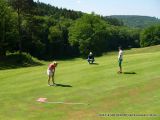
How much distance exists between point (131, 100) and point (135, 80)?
634cm

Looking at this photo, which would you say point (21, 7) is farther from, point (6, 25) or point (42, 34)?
point (42, 34)

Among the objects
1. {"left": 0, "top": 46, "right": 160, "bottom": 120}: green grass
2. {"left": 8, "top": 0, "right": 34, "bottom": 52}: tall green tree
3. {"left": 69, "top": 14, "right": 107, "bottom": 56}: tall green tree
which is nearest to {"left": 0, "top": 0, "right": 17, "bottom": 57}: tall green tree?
{"left": 8, "top": 0, "right": 34, "bottom": 52}: tall green tree

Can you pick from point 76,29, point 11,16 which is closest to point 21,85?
point 11,16

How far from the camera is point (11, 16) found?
312 ft

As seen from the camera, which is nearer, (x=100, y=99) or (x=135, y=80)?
(x=100, y=99)

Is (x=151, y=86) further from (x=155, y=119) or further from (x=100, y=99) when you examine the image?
(x=155, y=119)

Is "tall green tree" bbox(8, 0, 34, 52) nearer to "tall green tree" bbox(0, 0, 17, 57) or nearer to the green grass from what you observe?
"tall green tree" bbox(0, 0, 17, 57)

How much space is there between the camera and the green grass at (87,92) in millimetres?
26969

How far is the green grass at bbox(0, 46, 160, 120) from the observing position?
1062 inches

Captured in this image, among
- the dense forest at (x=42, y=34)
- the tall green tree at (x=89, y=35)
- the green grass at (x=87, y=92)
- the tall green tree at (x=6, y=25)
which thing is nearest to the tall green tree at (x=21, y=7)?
the dense forest at (x=42, y=34)

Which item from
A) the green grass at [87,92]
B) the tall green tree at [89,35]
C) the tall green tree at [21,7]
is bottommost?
the green grass at [87,92]

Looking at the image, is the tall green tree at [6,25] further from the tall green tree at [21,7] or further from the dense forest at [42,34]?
the tall green tree at [21,7]

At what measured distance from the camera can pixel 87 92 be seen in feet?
107

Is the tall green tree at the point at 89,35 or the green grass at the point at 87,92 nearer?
the green grass at the point at 87,92
